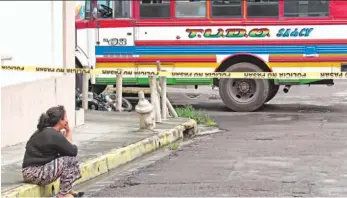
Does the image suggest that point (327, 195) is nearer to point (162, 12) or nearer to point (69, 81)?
point (69, 81)

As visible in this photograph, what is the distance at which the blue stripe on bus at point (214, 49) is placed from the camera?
594 inches

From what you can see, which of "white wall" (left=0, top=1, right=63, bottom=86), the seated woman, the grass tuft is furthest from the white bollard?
the seated woman

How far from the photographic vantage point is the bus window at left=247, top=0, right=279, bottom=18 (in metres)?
15.3

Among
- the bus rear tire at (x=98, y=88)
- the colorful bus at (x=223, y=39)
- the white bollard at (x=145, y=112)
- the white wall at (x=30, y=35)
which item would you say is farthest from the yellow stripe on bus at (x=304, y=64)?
the white wall at (x=30, y=35)

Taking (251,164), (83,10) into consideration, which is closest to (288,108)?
(83,10)

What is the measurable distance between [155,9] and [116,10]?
0.96 meters

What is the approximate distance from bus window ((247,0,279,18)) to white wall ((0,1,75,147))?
492 cm

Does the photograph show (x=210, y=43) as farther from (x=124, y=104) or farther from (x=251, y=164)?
(x=251, y=164)

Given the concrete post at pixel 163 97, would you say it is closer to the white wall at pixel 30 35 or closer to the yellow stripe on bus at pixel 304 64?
Answer: the white wall at pixel 30 35

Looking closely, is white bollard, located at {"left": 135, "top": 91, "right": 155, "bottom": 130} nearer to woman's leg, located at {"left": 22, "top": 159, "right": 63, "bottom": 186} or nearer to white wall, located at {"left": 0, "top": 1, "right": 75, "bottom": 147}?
white wall, located at {"left": 0, "top": 1, "right": 75, "bottom": 147}

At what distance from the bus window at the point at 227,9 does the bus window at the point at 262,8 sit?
22 centimetres

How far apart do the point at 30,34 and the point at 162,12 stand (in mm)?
6103

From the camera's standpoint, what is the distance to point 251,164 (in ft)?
29.4

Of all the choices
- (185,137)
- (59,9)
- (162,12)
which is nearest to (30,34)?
(59,9)
